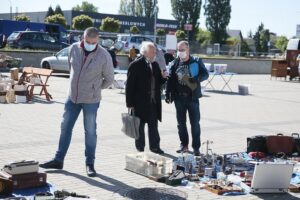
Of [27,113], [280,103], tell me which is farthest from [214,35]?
[27,113]

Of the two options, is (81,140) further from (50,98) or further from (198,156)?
(50,98)

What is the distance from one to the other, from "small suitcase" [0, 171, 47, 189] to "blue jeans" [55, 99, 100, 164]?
34.6 inches

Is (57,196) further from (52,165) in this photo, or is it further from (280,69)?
(280,69)

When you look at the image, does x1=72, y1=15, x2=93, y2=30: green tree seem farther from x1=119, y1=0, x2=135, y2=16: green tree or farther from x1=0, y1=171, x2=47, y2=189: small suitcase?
x1=119, y1=0, x2=135, y2=16: green tree

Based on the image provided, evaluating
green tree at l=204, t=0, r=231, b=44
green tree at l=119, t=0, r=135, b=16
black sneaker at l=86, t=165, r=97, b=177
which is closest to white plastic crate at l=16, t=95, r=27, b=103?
black sneaker at l=86, t=165, r=97, b=177

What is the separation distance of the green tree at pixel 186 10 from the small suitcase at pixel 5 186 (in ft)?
253

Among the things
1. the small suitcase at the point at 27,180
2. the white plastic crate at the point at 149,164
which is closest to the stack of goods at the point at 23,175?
the small suitcase at the point at 27,180

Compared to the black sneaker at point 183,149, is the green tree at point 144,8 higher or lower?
higher

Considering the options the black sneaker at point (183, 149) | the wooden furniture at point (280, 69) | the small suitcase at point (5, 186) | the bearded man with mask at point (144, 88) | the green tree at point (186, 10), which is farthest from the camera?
the green tree at point (186, 10)

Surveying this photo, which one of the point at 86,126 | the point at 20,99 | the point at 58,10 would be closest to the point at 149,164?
the point at 86,126

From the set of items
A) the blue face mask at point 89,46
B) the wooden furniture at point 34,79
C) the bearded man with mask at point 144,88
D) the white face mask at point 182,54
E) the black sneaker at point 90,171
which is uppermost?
the blue face mask at point 89,46

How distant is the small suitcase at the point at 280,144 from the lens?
28.4 feet

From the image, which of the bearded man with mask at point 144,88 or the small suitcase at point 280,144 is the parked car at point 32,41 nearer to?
the bearded man with mask at point 144,88

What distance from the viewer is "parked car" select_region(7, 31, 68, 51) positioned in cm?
3200
